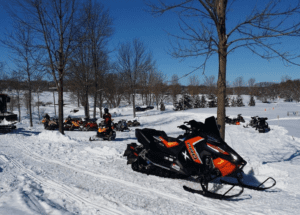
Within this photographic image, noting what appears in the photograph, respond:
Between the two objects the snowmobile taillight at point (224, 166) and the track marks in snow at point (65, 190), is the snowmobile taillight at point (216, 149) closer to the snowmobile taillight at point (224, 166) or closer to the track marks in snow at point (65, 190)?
the snowmobile taillight at point (224, 166)

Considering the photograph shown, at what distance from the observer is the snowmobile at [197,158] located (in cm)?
354

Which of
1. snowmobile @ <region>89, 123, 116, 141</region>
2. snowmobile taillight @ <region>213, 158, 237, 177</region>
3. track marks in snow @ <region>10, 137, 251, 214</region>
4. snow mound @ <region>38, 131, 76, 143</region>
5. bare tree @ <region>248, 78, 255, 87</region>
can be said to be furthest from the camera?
bare tree @ <region>248, 78, 255, 87</region>

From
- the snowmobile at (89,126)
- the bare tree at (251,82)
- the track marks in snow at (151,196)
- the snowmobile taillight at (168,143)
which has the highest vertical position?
the bare tree at (251,82)

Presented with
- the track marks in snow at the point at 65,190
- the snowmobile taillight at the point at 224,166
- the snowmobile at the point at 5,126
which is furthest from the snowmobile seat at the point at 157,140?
the snowmobile at the point at 5,126

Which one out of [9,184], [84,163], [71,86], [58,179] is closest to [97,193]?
[58,179]

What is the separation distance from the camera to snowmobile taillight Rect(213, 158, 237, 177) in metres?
3.51

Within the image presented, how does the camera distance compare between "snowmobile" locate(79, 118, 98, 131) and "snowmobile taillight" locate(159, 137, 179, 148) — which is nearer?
"snowmobile taillight" locate(159, 137, 179, 148)

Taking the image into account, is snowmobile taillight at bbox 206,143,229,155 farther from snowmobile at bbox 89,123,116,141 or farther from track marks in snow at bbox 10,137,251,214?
snowmobile at bbox 89,123,116,141

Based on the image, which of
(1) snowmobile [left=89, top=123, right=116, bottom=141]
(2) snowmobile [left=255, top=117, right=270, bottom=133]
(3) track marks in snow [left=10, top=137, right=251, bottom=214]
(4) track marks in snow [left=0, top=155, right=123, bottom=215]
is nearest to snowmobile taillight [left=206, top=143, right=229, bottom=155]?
(3) track marks in snow [left=10, top=137, right=251, bottom=214]

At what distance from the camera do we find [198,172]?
3.75 metres

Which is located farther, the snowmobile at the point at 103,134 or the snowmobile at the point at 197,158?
the snowmobile at the point at 103,134

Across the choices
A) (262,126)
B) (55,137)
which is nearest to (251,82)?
(262,126)

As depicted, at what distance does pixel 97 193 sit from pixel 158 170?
1360mm

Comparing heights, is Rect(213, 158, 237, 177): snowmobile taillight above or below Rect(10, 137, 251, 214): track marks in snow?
above
